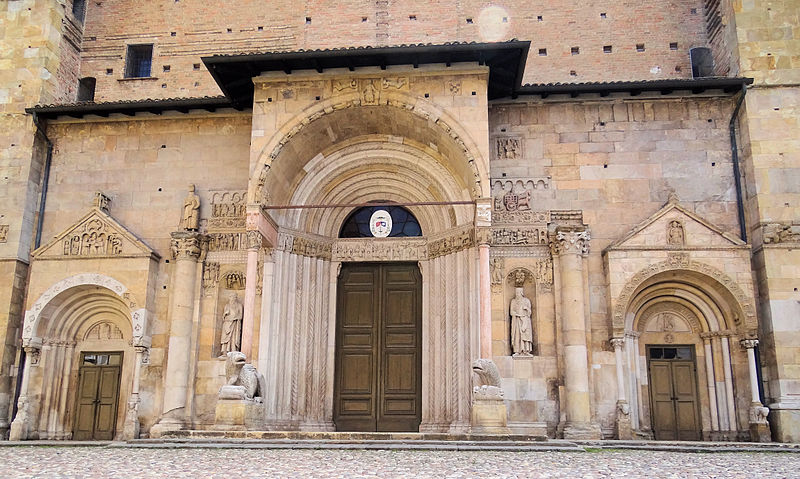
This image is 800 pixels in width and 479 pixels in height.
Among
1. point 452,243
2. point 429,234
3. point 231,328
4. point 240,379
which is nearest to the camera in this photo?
point 240,379

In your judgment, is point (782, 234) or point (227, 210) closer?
point (782, 234)

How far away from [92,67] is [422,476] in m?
15.9

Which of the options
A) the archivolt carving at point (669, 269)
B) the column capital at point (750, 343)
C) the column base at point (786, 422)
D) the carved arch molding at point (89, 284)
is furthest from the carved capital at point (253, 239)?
the column base at point (786, 422)

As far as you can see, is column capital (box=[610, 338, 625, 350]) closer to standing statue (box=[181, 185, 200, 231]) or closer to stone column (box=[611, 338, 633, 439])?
stone column (box=[611, 338, 633, 439])

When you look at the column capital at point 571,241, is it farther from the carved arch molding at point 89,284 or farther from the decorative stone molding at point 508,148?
the carved arch molding at point 89,284

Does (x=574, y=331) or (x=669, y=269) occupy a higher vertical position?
(x=669, y=269)

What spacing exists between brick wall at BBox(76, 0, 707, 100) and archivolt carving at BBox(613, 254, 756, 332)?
18.1 ft

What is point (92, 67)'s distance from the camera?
63.6ft

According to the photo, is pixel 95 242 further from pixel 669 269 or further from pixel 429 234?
pixel 669 269

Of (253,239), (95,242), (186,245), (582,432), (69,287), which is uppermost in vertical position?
(95,242)

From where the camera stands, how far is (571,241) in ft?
48.9

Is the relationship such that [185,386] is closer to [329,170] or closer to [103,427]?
[103,427]

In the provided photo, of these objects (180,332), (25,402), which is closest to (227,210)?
(180,332)

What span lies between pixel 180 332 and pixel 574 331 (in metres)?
8.03
